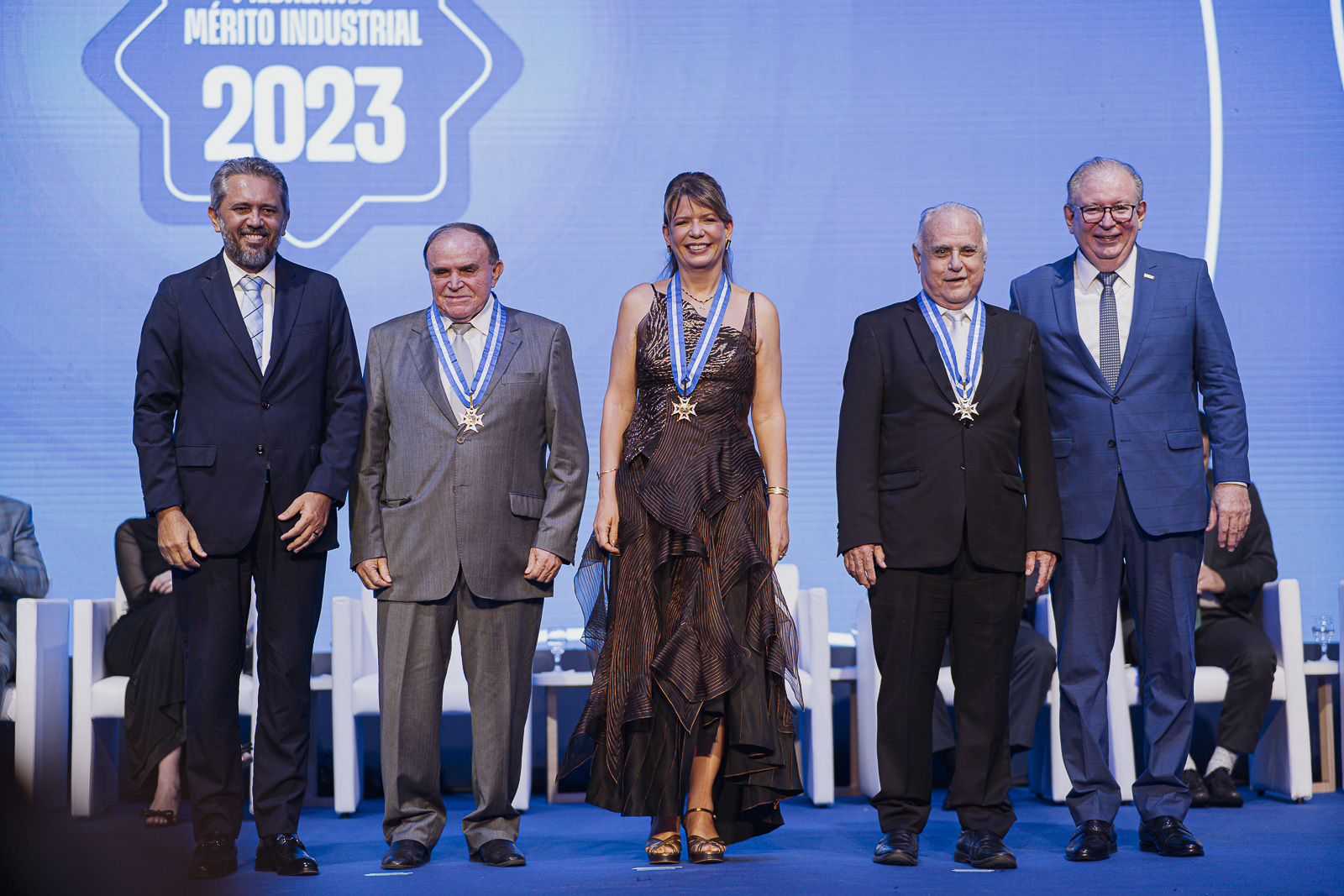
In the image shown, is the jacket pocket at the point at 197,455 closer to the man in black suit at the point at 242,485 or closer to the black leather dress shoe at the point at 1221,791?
the man in black suit at the point at 242,485

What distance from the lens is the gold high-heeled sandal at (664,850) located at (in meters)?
2.97

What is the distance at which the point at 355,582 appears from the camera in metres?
4.61

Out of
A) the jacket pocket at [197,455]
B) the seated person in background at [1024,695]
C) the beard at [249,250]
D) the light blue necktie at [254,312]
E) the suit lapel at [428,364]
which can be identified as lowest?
the seated person in background at [1024,695]

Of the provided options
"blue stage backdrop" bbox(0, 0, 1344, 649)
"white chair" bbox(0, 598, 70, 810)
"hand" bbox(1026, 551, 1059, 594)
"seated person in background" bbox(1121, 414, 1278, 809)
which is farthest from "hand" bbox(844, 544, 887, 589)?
"white chair" bbox(0, 598, 70, 810)

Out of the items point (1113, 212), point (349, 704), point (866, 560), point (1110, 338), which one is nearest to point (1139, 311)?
point (1110, 338)

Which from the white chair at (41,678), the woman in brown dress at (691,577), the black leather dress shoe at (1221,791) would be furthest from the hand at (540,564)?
the black leather dress shoe at (1221,791)

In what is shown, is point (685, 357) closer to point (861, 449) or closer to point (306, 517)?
point (861, 449)

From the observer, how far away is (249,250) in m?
3.03

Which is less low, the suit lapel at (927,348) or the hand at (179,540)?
the suit lapel at (927,348)

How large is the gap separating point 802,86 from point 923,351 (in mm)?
1971

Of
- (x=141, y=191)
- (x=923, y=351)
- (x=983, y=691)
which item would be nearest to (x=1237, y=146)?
(x=923, y=351)

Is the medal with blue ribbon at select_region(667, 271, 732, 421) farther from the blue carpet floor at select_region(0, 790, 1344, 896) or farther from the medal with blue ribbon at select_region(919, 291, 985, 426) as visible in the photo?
the blue carpet floor at select_region(0, 790, 1344, 896)

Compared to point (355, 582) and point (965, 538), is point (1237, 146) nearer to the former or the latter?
point (965, 538)

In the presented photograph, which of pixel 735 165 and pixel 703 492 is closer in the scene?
pixel 703 492
